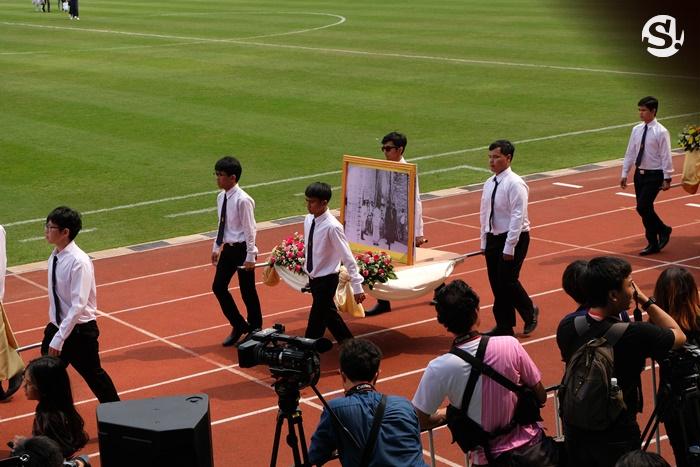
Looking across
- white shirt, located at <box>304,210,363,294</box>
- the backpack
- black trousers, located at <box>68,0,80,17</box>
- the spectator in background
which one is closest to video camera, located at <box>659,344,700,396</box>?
the backpack

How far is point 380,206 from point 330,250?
191 centimetres

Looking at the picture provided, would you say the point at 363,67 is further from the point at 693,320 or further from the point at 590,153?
the point at 693,320

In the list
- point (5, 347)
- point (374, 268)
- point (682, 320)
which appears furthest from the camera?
point (374, 268)

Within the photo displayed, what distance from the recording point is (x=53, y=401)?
681cm

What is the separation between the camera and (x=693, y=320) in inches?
239

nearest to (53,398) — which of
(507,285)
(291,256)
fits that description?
(291,256)

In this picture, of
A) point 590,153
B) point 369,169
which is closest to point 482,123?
point 590,153

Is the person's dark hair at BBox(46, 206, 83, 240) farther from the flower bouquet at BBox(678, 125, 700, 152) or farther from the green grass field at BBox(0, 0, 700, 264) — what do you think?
the flower bouquet at BBox(678, 125, 700, 152)

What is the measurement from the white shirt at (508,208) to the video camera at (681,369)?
18.0 feet

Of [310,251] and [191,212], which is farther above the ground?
[310,251]

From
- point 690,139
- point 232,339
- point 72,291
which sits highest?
point 690,139

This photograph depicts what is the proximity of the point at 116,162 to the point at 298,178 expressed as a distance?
3.81 metres

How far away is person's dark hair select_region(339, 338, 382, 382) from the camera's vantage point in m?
4.90

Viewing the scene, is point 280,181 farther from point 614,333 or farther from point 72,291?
point 614,333
